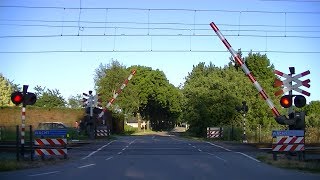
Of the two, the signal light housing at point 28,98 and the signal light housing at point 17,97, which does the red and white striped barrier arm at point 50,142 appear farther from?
the signal light housing at point 17,97

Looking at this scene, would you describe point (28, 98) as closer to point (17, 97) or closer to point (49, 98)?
point (17, 97)

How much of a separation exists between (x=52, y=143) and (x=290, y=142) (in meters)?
10.9

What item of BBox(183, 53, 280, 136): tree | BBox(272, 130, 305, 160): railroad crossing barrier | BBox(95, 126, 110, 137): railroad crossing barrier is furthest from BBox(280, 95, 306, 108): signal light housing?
BBox(183, 53, 280, 136): tree

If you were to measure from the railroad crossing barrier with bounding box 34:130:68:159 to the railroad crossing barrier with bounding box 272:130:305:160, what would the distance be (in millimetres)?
9790

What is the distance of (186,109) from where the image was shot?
200 ft

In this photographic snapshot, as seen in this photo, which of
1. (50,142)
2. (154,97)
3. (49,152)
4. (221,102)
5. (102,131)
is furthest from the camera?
(154,97)

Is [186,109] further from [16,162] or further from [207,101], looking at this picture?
[16,162]

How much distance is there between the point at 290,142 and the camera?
839 inches

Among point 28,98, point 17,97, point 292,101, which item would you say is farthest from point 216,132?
→ point 17,97

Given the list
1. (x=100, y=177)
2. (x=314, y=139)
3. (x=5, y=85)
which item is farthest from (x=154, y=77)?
(x=100, y=177)

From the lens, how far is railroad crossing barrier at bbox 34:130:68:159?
835 inches

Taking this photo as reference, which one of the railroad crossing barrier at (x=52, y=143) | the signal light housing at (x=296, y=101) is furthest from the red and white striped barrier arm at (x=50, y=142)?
the signal light housing at (x=296, y=101)

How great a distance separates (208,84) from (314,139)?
73.5 ft

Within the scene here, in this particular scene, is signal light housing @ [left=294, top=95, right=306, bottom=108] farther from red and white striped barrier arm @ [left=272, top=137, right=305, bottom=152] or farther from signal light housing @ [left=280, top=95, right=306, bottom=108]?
red and white striped barrier arm @ [left=272, top=137, right=305, bottom=152]
